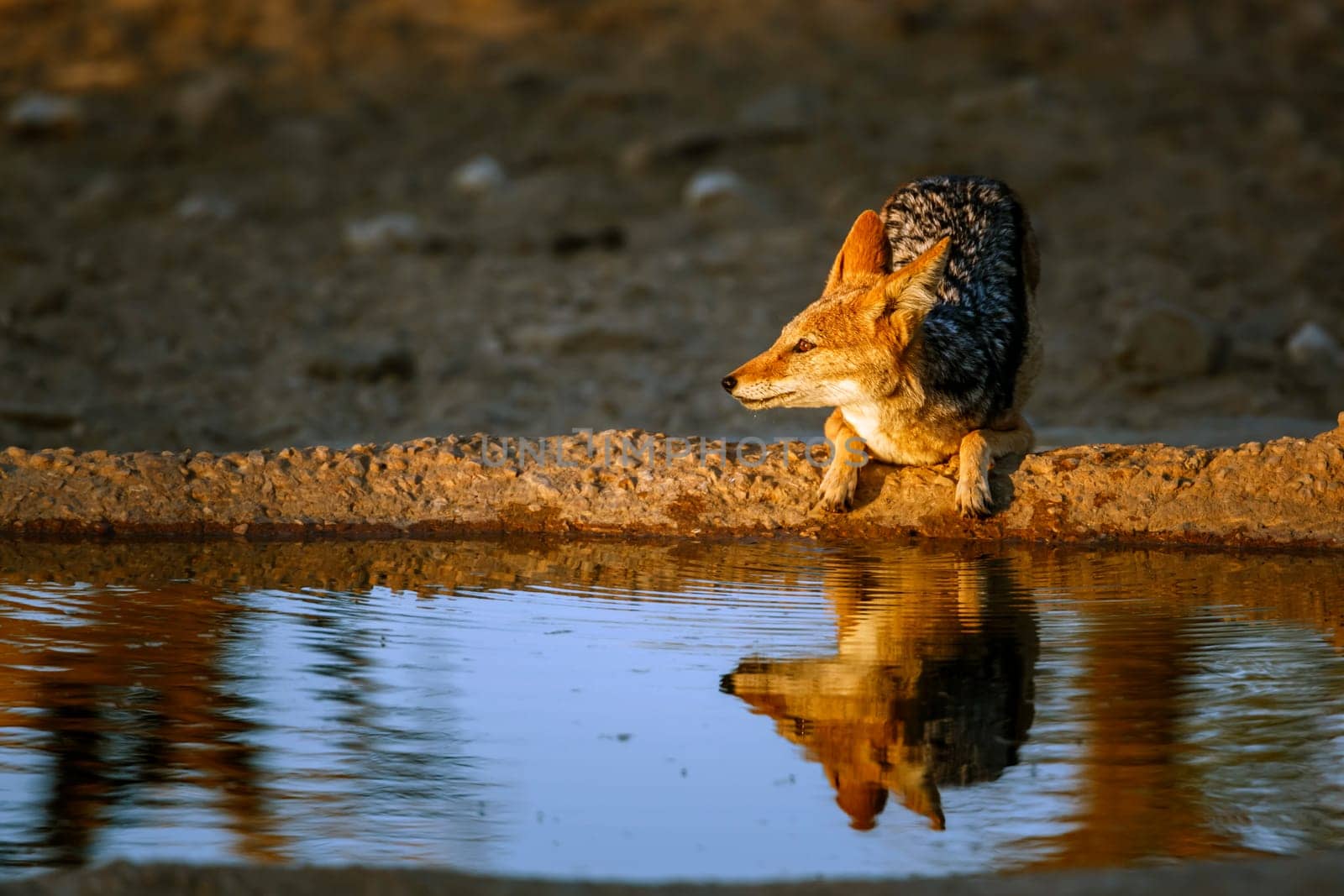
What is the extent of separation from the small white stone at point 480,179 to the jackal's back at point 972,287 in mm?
7078

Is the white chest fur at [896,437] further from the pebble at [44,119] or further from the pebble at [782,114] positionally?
the pebble at [44,119]

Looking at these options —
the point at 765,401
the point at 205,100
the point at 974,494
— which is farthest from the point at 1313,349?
the point at 205,100

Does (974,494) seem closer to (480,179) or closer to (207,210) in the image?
(480,179)

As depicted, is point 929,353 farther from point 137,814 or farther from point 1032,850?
point 137,814

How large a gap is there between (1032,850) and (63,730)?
1964 mm

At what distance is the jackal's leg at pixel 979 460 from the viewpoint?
5355 mm

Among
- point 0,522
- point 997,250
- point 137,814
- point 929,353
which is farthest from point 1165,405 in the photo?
point 137,814

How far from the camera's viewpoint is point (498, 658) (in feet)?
13.1

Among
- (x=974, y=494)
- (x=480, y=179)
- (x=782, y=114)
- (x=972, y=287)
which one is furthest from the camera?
(x=782, y=114)

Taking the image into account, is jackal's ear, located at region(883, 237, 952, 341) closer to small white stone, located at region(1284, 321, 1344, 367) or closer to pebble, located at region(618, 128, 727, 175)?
small white stone, located at region(1284, 321, 1344, 367)

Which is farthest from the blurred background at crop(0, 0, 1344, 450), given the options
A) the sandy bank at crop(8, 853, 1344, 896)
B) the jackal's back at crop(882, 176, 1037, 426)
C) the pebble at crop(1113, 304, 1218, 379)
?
the sandy bank at crop(8, 853, 1344, 896)

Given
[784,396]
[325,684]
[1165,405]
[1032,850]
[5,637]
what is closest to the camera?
[1032,850]

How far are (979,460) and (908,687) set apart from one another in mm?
1797

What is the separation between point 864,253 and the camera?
229 inches
